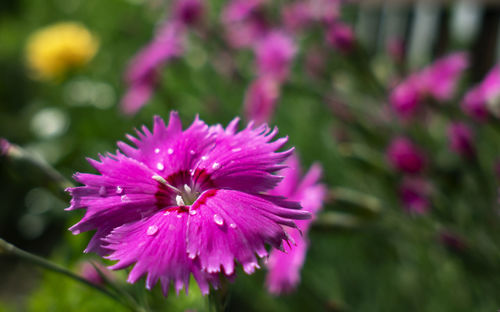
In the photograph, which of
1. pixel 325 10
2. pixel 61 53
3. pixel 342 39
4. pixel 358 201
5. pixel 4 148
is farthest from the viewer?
pixel 61 53

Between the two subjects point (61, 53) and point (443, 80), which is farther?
point (61, 53)

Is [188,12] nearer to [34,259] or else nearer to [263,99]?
[263,99]

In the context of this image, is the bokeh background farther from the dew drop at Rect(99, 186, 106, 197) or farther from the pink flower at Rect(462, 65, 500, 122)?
the dew drop at Rect(99, 186, 106, 197)

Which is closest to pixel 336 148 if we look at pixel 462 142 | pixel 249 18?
pixel 462 142

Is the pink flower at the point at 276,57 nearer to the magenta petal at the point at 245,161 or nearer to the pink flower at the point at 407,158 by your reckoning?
the pink flower at the point at 407,158

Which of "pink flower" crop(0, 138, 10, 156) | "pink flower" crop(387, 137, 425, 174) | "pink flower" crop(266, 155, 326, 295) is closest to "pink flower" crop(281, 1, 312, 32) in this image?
"pink flower" crop(387, 137, 425, 174)

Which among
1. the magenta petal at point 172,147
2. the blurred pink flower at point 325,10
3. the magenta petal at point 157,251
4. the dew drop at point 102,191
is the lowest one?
the magenta petal at point 157,251

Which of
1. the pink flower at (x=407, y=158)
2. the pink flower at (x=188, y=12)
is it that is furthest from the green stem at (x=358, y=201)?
the pink flower at (x=188, y=12)
